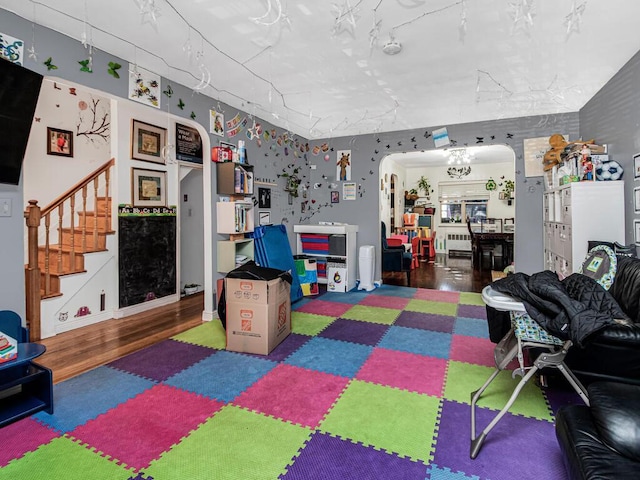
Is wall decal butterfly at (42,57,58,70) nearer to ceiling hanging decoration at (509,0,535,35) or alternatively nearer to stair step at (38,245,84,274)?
stair step at (38,245,84,274)

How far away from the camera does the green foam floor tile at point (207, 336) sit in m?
3.24

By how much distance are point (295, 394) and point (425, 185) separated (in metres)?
8.84

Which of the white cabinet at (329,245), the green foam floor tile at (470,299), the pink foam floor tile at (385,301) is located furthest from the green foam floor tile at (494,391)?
the white cabinet at (329,245)

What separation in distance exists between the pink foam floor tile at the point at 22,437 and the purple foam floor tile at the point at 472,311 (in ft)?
12.8

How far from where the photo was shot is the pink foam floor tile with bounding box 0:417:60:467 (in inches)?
69.0

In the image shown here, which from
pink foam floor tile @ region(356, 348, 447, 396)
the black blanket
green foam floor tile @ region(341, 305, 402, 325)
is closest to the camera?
the black blanket

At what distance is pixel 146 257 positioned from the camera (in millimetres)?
4492

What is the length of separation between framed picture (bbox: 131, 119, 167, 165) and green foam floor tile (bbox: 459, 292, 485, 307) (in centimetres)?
458

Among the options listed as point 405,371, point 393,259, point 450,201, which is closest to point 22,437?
point 405,371

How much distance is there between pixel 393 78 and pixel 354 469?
133 inches

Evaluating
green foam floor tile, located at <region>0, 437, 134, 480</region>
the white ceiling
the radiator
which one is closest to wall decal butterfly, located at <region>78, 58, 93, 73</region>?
the white ceiling

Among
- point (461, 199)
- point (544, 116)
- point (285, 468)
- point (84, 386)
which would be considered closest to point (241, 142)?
point (84, 386)

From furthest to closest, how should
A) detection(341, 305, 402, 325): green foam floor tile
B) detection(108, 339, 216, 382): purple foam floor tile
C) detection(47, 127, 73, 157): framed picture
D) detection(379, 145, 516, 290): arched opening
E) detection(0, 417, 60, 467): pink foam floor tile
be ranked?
1. detection(379, 145, 516, 290): arched opening
2. detection(47, 127, 73, 157): framed picture
3. detection(341, 305, 402, 325): green foam floor tile
4. detection(108, 339, 216, 382): purple foam floor tile
5. detection(0, 417, 60, 467): pink foam floor tile

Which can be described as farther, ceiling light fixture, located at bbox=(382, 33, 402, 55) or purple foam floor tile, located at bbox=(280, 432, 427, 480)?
ceiling light fixture, located at bbox=(382, 33, 402, 55)
